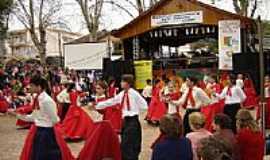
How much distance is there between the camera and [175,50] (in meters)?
30.1

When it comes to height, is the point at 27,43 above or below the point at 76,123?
above

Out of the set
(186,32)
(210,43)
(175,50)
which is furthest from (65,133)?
Answer: (210,43)

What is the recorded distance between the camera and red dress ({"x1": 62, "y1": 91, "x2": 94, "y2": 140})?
38.8 feet

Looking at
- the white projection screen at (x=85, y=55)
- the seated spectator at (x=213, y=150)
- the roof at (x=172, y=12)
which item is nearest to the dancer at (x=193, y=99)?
the seated spectator at (x=213, y=150)

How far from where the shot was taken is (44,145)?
6.79 meters

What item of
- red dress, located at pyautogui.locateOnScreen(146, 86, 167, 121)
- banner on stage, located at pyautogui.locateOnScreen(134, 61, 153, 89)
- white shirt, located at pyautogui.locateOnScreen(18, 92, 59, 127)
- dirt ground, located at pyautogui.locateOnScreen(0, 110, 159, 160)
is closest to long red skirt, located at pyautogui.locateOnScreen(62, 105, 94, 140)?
dirt ground, located at pyautogui.locateOnScreen(0, 110, 159, 160)

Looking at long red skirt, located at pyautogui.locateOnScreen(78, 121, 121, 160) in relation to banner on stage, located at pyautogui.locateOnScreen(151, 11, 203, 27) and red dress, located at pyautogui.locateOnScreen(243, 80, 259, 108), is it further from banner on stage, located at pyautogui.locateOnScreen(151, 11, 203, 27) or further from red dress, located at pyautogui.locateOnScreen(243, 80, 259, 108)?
banner on stage, located at pyautogui.locateOnScreen(151, 11, 203, 27)

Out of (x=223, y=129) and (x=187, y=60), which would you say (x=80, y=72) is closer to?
(x=187, y=60)

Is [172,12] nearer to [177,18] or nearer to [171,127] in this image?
[177,18]

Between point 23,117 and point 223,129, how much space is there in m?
2.84

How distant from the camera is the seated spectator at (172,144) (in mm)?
4863

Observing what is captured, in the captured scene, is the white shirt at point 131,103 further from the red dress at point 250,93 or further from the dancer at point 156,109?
the red dress at point 250,93

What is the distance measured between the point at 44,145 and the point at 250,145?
2767 mm

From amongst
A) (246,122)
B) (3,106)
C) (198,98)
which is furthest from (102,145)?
(3,106)
